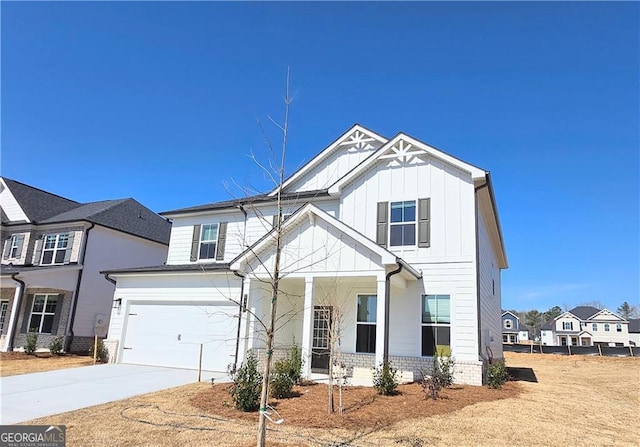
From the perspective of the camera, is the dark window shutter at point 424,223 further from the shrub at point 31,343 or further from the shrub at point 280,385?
the shrub at point 31,343

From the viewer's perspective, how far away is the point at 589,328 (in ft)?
203

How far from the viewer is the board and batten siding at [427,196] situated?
13352 millimetres

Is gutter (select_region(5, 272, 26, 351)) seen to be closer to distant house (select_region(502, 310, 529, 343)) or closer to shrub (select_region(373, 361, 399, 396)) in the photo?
shrub (select_region(373, 361, 399, 396))

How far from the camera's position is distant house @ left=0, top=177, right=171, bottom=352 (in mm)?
20703

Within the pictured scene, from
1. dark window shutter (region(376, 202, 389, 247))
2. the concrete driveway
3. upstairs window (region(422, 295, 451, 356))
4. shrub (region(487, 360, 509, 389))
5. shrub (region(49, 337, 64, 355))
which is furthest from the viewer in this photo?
shrub (region(49, 337, 64, 355))

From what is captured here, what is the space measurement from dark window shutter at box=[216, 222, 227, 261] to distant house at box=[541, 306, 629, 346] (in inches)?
2436

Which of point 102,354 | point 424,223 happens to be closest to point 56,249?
point 102,354

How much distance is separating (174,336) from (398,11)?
13782 mm

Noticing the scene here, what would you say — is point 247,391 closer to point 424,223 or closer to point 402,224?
point 402,224

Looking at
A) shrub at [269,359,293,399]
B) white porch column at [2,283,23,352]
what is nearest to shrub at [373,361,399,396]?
shrub at [269,359,293,399]

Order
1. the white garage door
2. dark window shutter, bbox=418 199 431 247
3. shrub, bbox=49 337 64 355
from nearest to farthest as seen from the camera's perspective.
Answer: dark window shutter, bbox=418 199 431 247
the white garage door
shrub, bbox=49 337 64 355

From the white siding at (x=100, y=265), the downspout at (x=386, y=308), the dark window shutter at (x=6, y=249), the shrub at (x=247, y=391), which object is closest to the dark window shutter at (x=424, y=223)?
the downspout at (x=386, y=308)

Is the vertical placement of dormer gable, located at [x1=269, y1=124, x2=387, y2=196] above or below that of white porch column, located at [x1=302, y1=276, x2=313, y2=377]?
above

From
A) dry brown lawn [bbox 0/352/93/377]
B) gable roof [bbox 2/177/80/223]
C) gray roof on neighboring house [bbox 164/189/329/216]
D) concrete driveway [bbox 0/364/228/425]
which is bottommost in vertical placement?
dry brown lawn [bbox 0/352/93/377]
